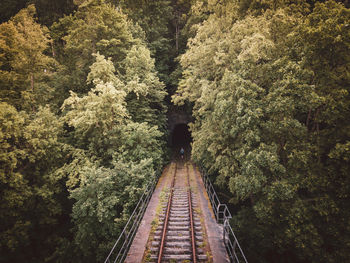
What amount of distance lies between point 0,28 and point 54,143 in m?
10.6

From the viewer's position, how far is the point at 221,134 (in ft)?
38.8

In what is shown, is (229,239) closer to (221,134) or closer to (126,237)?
(126,237)

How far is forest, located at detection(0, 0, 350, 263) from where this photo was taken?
8266 mm

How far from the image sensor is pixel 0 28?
1488 cm

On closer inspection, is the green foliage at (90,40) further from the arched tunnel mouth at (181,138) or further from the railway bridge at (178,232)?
the arched tunnel mouth at (181,138)

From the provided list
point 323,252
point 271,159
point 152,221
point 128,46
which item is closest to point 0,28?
point 128,46

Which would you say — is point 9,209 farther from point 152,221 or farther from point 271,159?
point 271,159

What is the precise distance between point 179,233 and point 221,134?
6.23m

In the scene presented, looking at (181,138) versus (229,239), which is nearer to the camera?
(229,239)

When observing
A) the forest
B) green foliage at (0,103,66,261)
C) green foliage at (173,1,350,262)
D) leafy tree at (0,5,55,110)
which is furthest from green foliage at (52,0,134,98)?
green foliage at (173,1,350,262)

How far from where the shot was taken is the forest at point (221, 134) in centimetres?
827

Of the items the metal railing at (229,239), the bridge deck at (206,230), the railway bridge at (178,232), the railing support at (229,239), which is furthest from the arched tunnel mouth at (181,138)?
the railing support at (229,239)

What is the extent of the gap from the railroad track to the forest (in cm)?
236

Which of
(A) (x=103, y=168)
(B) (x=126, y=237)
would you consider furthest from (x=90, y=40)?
(B) (x=126, y=237)
